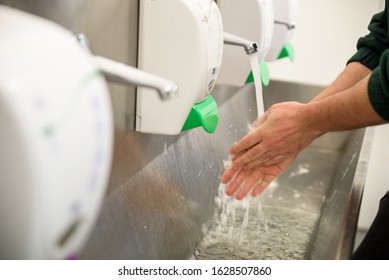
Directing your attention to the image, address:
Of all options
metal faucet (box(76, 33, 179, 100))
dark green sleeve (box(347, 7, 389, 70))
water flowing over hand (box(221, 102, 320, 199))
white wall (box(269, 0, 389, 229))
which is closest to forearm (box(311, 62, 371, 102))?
dark green sleeve (box(347, 7, 389, 70))

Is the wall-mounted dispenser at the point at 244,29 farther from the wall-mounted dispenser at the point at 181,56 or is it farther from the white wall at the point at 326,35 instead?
the white wall at the point at 326,35

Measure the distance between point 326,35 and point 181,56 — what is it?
1.81 meters

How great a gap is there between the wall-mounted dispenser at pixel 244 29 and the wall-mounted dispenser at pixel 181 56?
35 centimetres

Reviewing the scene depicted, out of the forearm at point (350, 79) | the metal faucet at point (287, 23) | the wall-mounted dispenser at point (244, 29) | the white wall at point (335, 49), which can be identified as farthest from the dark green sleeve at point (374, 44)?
the white wall at point (335, 49)

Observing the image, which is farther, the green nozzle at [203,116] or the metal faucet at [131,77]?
the green nozzle at [203,116]

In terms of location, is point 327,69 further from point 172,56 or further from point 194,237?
point 172,56

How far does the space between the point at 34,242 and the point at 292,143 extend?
70 cm

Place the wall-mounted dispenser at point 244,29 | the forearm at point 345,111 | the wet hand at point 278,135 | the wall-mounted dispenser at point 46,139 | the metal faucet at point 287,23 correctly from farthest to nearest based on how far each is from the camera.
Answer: the metal faucet at point 287,23 < the wall-mounted dispenser at point 244,29 < the wet hand at point 278,135 < the forearm at point 345,111 < the wall-mounted dispenser at point 46,139

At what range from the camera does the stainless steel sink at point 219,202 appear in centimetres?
100

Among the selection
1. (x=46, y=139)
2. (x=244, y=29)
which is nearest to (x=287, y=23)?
(x=244, y=29)

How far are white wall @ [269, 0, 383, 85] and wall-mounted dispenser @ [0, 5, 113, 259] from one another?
85.1 inches

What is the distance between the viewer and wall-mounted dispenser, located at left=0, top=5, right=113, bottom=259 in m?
0.44

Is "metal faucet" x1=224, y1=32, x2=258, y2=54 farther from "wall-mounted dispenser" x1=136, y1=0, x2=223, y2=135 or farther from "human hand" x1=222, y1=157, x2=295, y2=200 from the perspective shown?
"human hand" x1=222, y1=157, x2=295, y2=200
